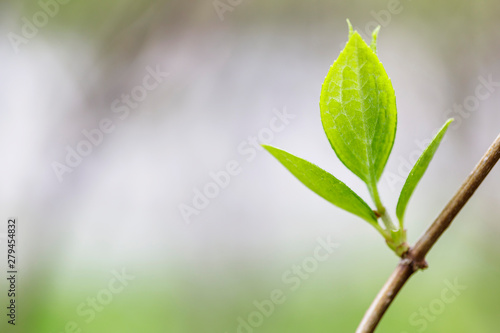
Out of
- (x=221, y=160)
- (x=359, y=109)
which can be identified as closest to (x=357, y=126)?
(x=359, y=109)

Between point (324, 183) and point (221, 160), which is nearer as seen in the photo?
point (324, 183)

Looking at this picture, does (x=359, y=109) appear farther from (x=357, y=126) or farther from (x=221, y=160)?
(x=221, y=160)

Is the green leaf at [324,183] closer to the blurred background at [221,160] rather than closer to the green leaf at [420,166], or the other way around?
the green leaf at [420,166]

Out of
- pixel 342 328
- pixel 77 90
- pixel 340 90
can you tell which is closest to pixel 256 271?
pixel 342 328

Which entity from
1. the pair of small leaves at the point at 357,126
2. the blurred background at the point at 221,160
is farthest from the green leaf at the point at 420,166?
the blurred background at the point at 221,160

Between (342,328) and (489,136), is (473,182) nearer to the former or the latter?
(342,328)

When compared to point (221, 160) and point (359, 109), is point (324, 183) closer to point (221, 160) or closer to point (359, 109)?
point (359, 109)
